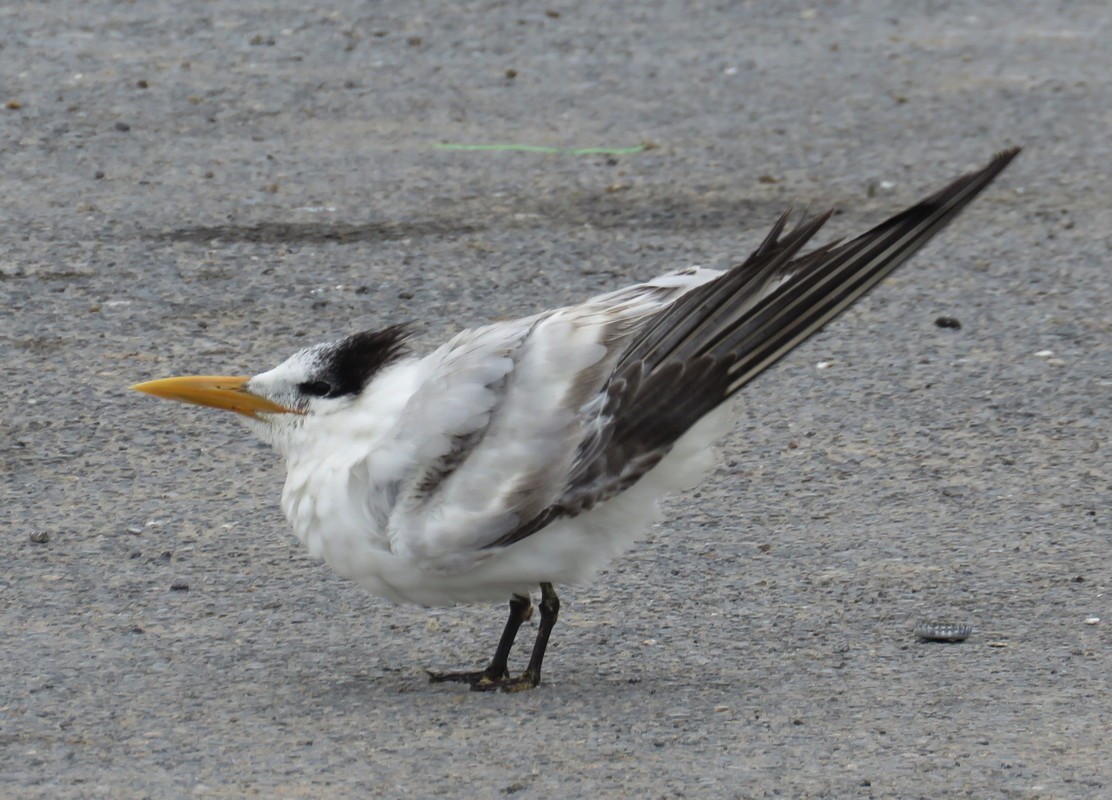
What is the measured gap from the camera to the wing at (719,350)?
13.7 feet

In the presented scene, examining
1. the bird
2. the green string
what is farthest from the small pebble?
the green string

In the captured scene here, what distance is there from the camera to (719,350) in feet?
13.8

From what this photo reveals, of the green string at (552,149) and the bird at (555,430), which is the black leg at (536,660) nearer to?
the bird at (555,430)

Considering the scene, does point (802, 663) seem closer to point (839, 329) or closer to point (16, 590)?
point (16, 590)

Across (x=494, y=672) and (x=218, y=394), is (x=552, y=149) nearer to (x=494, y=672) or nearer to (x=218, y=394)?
(x=218, y=394)

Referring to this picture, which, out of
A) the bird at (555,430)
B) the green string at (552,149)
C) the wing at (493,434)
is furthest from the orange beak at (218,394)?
the green string at (552,149)

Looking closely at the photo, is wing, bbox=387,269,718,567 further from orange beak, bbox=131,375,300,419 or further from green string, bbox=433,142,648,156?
green string, bbox=433,142,648,156

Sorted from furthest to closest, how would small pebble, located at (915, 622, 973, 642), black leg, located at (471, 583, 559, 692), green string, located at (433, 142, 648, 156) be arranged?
green string, located at (433, 142, 648, 156), small pebble, located at (915, 622, 973, 642), black leg, located at (471, 583, 559, 692)

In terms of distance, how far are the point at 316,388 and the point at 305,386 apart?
0.10 feet

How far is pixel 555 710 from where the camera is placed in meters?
4.24

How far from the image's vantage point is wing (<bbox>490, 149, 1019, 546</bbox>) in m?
4.18

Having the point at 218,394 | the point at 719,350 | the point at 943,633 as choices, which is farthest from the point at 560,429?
the point at 943,633

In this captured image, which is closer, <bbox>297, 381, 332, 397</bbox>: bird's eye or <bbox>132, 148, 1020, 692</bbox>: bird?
<bbox>132, 148, 1020, 692</bbox>: bird

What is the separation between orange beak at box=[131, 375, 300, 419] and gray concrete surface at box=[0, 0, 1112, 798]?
1.88 feet
